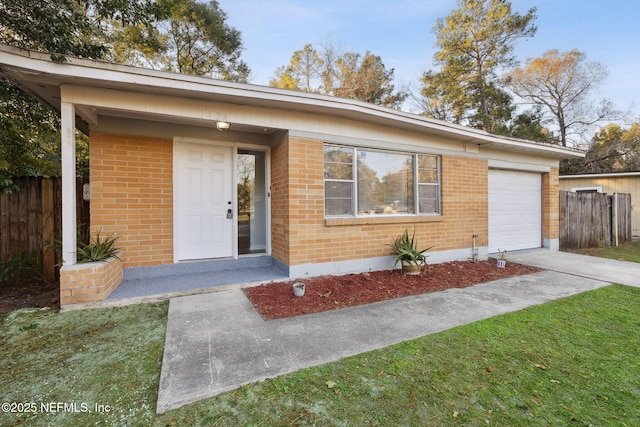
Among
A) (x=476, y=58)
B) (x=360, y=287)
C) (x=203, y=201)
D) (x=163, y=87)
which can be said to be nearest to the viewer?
(x=163, y=87)

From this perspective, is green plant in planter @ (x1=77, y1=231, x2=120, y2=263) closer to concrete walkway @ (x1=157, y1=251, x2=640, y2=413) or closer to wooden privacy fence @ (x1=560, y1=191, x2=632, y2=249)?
concrete walkway @ (x1=157, y1=251, x2=640, y2=413)

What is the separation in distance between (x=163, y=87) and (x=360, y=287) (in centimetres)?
420

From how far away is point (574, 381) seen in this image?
2250 millimetres

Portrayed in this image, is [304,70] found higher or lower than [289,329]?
higher

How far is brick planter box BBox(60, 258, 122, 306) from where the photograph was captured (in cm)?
364

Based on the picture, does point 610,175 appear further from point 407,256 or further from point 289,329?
point 289,329

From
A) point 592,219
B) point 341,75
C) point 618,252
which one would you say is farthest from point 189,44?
point 618,252

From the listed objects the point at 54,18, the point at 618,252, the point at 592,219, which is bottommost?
the point at 618,252

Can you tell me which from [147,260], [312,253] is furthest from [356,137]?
[147,260]

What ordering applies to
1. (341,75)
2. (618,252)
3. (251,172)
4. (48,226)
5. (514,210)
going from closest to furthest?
1. (48,226)
2. (251,172)
3. (514,210)
4. (618,252)
5. (341,75)

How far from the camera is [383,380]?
88.4 inches

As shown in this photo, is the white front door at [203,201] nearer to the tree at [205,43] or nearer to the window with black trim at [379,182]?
the window with black trim at [379,182]

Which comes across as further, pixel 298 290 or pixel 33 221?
Answer: pixel 33 221

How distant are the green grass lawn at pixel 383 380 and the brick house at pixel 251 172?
1.37m
